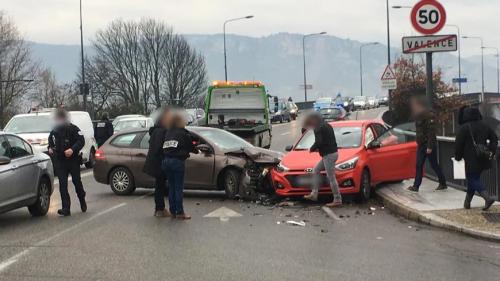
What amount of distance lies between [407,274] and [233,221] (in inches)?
154

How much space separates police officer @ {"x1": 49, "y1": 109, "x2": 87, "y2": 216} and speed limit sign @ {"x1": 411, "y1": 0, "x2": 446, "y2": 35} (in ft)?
20.0

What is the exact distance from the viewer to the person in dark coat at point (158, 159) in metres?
10.1

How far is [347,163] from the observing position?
11.4 m

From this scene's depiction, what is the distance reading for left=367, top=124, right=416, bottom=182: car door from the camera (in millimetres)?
12047

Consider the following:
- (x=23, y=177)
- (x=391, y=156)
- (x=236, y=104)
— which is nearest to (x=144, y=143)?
(x=23, y=177)

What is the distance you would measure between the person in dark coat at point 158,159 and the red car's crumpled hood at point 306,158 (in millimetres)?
2596

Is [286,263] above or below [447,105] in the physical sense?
below

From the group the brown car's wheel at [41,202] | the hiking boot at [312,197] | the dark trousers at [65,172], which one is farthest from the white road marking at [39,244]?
the hiking boot at [312,197]

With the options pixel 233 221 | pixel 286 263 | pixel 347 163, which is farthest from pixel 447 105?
pixel 286 263

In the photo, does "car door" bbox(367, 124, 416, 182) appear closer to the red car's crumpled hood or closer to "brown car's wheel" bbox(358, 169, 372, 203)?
"brown car's wheel" bbox(358, 169, 372, 203)

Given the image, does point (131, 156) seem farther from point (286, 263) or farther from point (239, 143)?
point (286, 263)

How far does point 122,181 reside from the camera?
13.1 m

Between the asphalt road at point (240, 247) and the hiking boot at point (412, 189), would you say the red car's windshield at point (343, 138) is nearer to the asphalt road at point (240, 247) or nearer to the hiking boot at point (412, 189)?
the hiking boot at point (412, 189)

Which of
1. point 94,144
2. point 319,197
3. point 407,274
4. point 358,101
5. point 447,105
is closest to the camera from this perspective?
point 407,274
